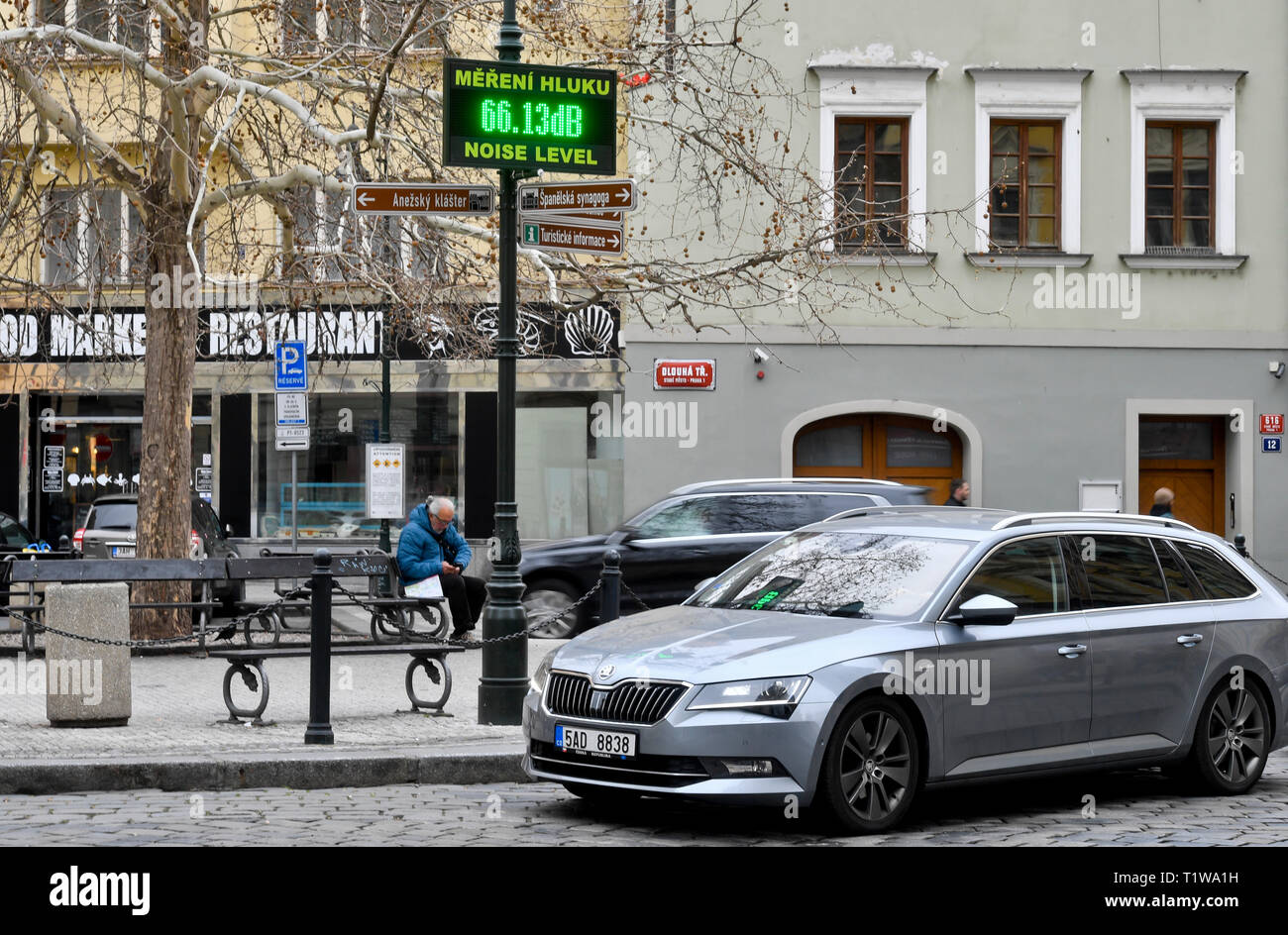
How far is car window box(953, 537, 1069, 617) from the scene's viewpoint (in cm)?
862

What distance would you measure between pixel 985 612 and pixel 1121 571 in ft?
4.70

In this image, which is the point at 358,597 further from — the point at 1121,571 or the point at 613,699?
the point at 1121,571

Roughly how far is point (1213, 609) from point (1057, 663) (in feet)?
4.71

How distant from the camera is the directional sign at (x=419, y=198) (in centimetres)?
1120

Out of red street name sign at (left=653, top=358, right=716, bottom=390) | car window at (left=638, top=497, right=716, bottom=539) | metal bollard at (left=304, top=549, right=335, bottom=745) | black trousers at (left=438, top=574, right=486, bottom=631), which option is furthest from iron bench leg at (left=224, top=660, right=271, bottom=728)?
red street name sign at (left=653, top=358, right=716, bottom=390)

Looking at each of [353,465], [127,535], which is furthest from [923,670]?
[353,465]

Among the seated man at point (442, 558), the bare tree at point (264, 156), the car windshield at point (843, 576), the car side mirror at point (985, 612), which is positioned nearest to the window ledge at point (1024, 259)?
the bare tree at point (264, 156)

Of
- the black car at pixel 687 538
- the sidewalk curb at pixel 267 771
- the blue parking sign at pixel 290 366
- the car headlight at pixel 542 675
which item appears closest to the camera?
the car headlight at pixel 542 675

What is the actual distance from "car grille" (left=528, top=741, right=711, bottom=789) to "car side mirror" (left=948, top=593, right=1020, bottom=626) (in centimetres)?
157

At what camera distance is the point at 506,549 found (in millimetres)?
11477

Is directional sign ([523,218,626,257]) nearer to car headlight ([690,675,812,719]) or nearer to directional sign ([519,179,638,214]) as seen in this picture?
directional sign ([519,179,638,214])

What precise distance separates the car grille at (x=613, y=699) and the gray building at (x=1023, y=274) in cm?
1527

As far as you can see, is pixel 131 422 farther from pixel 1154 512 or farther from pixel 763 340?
pixel 1154 512

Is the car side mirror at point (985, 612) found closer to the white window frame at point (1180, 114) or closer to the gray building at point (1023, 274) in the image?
the gray building at point (1023, 274)
